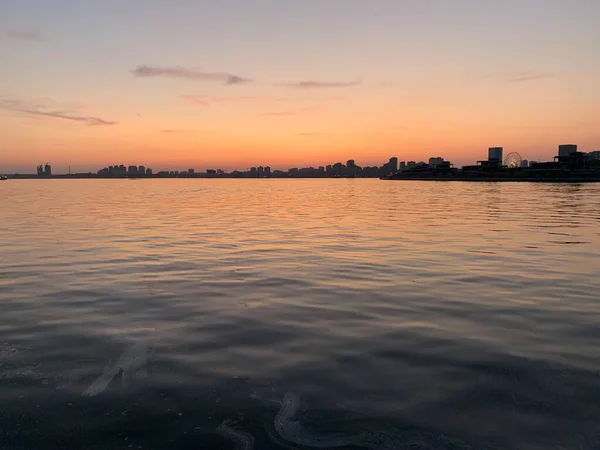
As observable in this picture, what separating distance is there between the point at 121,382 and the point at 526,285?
547 inches

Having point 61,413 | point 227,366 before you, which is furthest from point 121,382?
point 227,366

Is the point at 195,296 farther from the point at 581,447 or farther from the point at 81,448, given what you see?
the point at 581,447

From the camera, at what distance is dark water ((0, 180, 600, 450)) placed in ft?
21.9

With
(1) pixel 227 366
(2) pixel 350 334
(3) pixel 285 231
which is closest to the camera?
(1) pixel 227 366

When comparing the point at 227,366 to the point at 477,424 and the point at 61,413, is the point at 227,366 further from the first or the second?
the point at 477,424

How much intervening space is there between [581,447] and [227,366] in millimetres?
6070

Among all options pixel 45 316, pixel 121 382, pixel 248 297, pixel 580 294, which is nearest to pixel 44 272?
pixel 45 316

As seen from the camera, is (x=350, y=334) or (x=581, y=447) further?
(x=350, y=334)

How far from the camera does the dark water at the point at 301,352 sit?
6.68 metres

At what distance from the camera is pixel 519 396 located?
7648 millimetres

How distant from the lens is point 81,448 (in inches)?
245

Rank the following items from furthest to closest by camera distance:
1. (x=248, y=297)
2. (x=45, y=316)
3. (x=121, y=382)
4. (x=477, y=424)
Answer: (x=248, y=297)
(x=45, y=316)
(x=121, y=382)
(x=477, y=424)

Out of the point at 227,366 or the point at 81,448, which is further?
the point at 227,366

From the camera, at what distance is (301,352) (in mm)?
9703
